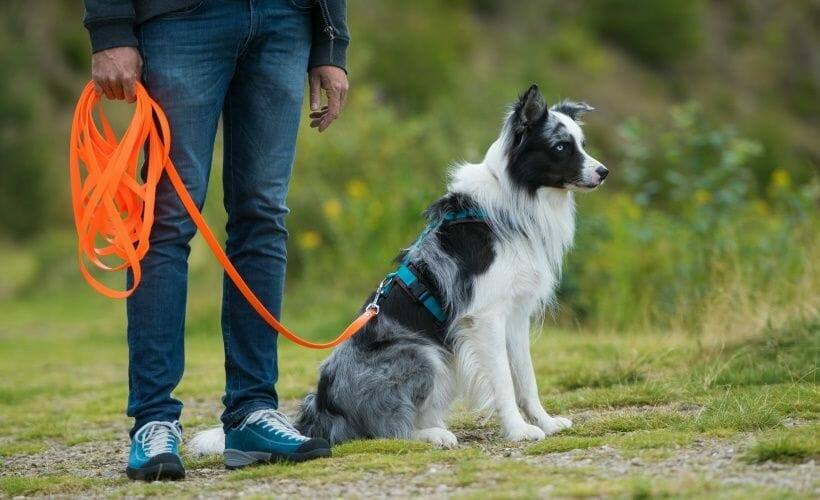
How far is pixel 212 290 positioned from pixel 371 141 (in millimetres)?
2211

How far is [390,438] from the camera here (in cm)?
411

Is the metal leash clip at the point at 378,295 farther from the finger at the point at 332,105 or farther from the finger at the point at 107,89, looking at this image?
the finger at the point at 107,89

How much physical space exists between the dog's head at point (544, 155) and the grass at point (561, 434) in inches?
38.0

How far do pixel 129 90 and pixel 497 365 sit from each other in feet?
5.58

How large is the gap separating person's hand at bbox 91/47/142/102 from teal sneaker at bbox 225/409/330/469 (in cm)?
119

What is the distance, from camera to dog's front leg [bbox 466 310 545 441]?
4.16 meters

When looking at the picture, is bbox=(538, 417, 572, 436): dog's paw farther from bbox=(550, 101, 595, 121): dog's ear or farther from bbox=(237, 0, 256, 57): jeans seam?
bbox=(237, 0, 256, 57): jeans seam

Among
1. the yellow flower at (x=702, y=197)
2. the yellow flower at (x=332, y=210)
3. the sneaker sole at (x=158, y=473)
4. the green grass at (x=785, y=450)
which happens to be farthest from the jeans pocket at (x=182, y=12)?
the yellow flower at (x=332, y=210)

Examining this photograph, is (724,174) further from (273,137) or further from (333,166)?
(273,137)

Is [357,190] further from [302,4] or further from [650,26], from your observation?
[650,26]

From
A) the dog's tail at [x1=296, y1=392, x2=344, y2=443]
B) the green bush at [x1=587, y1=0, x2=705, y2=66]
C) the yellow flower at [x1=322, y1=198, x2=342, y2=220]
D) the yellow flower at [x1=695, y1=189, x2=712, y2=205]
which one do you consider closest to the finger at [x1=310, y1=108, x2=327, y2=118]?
the dog's tail at [x1=296, y1=392, x2=344, y2=443]

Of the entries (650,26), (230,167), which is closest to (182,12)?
(230,167)

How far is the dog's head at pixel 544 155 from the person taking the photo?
14.3 feet

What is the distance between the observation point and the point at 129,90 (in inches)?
139
